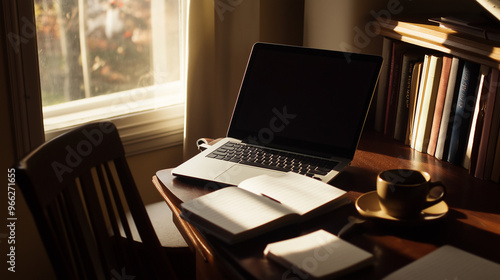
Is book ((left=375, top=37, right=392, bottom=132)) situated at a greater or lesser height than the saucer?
greater

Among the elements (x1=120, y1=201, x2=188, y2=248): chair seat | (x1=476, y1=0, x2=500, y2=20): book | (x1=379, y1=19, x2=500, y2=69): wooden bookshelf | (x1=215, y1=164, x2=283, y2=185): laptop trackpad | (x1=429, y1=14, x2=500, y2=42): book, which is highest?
(x1=476, y1=0, x2=500, y2=20): book

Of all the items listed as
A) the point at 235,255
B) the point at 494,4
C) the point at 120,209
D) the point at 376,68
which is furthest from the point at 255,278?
the point at 494,4

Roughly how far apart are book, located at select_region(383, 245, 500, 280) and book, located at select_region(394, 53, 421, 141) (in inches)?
27.1

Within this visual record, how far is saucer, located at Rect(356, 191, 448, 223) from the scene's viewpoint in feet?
3.52

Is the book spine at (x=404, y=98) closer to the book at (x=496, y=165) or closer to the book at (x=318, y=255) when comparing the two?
the book at (x=496, y=165)

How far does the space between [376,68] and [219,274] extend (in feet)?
1.99

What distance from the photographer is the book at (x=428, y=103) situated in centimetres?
147

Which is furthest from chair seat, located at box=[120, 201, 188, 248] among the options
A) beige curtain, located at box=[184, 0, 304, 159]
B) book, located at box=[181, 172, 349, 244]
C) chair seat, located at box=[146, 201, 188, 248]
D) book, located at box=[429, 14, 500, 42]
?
book, located at box=[429, 14, 500, 42]

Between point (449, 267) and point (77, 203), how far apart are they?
2.15ft

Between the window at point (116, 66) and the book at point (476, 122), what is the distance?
3.19 feet

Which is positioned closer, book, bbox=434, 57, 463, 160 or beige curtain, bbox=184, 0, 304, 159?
book, bbox=434, 57, 463, 160

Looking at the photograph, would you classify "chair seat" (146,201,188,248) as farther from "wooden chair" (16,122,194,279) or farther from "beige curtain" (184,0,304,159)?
"wooden chair" (16,122,194,279)

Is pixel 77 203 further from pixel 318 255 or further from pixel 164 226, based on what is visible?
pixel 164 226

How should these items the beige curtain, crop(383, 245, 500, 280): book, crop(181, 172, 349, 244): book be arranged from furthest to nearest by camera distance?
the beige curtain → crop(181, 172, 349, 244): book → crop(383, 245, 500, 280): book
